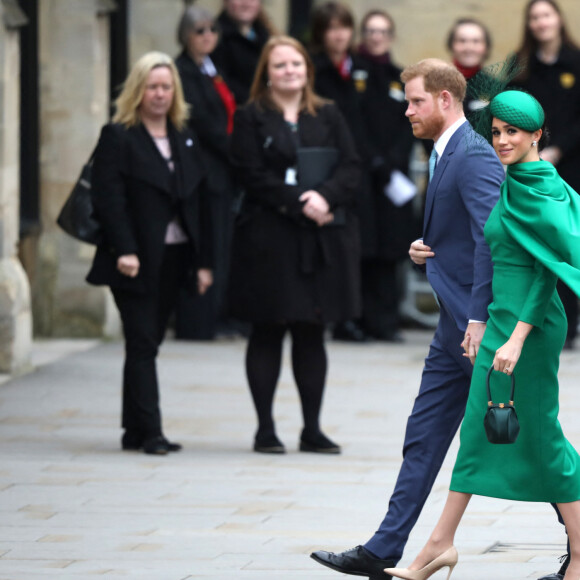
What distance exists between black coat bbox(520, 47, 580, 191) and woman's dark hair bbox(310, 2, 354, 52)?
1.31 meters

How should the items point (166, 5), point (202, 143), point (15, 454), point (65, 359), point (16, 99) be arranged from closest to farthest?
point (15, 454)
point (16, 99)
point (65, 359)
point (202, 143)
point (166, 5)

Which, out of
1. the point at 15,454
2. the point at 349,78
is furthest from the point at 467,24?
the point at 15,454

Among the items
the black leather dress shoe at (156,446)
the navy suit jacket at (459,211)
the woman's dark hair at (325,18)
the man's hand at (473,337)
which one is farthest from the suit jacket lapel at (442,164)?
the woman's dark hair at (325,18)

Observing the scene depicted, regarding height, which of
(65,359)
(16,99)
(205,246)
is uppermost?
(16,99)

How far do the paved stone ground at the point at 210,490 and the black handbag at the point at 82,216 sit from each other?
1012 mm

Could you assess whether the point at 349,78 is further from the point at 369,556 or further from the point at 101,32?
the point at 369,556

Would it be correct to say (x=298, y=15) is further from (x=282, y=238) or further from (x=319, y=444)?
(x=319, y=444)

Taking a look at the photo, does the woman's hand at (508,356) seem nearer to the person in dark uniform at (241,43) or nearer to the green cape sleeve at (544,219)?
the green cape sleeve at (544,219)

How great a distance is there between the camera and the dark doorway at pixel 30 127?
12.1 metres

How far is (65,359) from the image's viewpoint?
37.2ft

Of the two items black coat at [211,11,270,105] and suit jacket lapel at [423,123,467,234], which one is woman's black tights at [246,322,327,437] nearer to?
suit jacket lapel at [423,123,467,234]

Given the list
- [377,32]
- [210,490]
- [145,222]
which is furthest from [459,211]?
[377,32]

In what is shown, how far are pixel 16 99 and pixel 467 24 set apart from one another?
3.22m

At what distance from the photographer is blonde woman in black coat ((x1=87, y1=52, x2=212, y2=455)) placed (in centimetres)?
803
